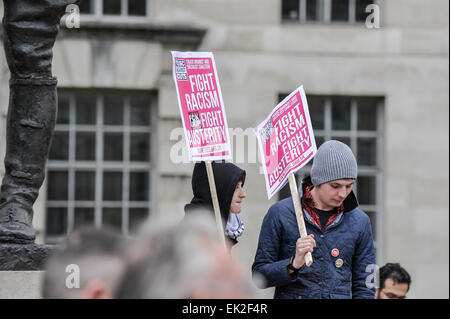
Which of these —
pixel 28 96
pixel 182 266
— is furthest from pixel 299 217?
pixel 182 266

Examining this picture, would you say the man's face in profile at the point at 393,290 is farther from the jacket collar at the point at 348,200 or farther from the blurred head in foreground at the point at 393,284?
the jacket collar at the point at 348,200

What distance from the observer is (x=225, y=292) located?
8.38 feet

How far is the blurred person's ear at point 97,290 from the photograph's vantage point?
9.07 feet

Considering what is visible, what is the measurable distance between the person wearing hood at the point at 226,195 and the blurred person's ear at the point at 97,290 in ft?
8.35

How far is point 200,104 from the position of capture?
5484mm

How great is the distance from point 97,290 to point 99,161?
9916 mm

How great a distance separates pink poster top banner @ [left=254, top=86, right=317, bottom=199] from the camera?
18.1ft

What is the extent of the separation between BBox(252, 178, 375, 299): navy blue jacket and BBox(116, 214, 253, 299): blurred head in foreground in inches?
104

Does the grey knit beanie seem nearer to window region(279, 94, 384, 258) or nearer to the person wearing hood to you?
the person wearing hood

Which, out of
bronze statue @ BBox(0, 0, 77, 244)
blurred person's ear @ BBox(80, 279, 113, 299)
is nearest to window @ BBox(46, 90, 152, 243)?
bronze statue @ BBox(0, 0, 77, 244)

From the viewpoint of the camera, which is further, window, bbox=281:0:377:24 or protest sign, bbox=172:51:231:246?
window, bbox=281:0:377:24

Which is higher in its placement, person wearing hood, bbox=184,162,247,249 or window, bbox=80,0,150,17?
window, bbox=80,0,150,17
